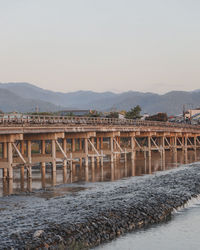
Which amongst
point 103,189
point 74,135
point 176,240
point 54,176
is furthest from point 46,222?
point 74,135

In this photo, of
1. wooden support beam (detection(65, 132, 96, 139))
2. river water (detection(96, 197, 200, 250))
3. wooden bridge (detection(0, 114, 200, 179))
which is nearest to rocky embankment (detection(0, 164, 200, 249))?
river water (detection(96, 197, 200, 250))

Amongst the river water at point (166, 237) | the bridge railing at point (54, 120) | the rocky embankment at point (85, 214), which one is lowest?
the river water at point (166, 237)

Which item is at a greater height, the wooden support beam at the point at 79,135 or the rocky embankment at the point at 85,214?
the wooden support beam at the point at 79,135

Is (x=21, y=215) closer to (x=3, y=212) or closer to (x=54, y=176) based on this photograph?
(x=3, y=212)

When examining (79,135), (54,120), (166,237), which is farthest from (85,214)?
(79,135)

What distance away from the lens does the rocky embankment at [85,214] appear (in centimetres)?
1961

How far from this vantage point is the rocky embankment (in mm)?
19609

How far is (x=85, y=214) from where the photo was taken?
77.0 ft

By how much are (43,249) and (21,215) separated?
18.7ft

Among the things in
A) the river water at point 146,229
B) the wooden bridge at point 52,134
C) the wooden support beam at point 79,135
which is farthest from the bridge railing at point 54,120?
the river water at point 146,229

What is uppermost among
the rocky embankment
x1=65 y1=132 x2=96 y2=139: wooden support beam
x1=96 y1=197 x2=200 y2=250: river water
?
x1=65 y1=132 x2=96 y2=139: wooden support beam

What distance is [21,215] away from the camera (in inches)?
937

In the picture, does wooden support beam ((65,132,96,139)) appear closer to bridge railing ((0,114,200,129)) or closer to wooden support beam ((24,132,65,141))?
bridge railing ((0,114,200,129))

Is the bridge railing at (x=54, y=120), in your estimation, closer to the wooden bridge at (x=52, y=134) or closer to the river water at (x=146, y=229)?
the wooden bridge at (x=52, y=134)
